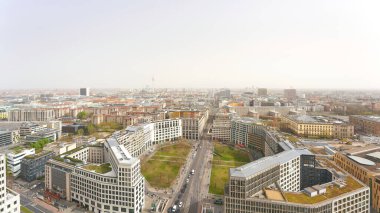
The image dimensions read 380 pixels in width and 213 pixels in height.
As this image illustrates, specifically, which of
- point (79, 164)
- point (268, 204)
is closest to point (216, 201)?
point (268, 204)

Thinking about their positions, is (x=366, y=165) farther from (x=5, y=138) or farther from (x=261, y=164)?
(x=5, y=138)

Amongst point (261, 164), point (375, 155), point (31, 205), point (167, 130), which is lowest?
point (31, 205)

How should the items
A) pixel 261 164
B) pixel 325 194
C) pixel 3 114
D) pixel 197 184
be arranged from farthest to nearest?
pixel 3 114 → pixel 197 184 → pixel 261 164 → pixel 325 194

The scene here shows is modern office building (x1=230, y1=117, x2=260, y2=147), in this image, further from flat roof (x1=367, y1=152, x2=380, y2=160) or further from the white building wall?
the white building wall

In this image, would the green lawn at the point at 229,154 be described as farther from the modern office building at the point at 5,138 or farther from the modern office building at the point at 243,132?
the modern office building at the point at 5,138

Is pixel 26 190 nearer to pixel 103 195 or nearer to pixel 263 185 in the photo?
pixel 103 195

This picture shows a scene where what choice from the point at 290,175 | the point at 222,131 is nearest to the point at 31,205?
the point at 290,175

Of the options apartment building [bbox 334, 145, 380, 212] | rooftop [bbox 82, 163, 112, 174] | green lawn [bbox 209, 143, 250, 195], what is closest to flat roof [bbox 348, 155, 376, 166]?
apartment building [bbox 334, 145, 380, 212]
